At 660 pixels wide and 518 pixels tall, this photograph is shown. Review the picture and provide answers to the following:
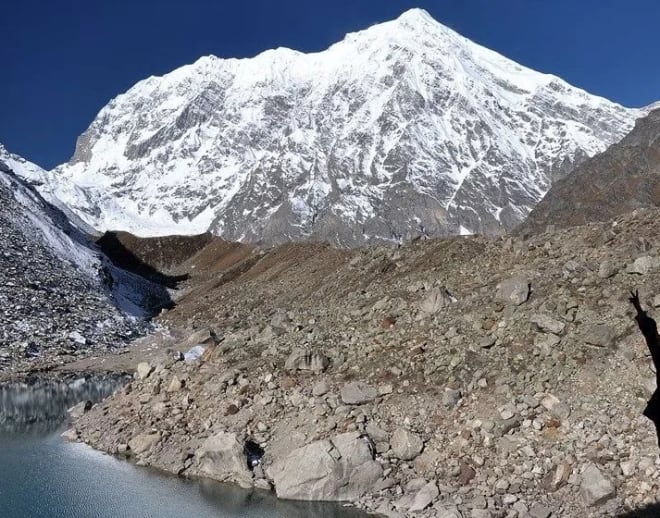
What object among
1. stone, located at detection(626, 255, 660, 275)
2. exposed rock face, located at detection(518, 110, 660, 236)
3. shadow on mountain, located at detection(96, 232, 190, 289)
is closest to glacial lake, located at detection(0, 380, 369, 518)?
stone, located at detection(626, 255, 660, 275)

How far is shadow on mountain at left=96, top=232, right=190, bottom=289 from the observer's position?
103 metres

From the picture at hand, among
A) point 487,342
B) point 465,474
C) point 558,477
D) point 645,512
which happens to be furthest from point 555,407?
point 645,512

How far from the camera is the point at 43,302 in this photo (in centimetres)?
5175

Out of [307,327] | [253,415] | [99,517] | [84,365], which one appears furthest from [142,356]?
[99,517]

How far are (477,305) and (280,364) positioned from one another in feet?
23.8

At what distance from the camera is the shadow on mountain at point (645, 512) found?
1633 cm

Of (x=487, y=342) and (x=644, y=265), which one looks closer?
(x=487, y=342)

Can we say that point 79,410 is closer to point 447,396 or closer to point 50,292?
point 447,396

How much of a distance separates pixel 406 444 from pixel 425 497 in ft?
6.93

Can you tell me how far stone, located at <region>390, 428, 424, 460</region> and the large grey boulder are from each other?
788 millimetres

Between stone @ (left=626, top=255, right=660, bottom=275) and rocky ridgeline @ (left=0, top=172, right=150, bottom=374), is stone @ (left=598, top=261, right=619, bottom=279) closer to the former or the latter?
stone @ (left=626, top=255, right=660, bottom=275)

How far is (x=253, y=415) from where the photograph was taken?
23125mm

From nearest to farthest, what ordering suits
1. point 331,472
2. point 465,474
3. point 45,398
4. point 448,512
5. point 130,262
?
point 448,512, point 465,474, point 331,472, point 45,398, point 130,262

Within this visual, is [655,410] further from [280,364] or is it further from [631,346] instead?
[280,364]
